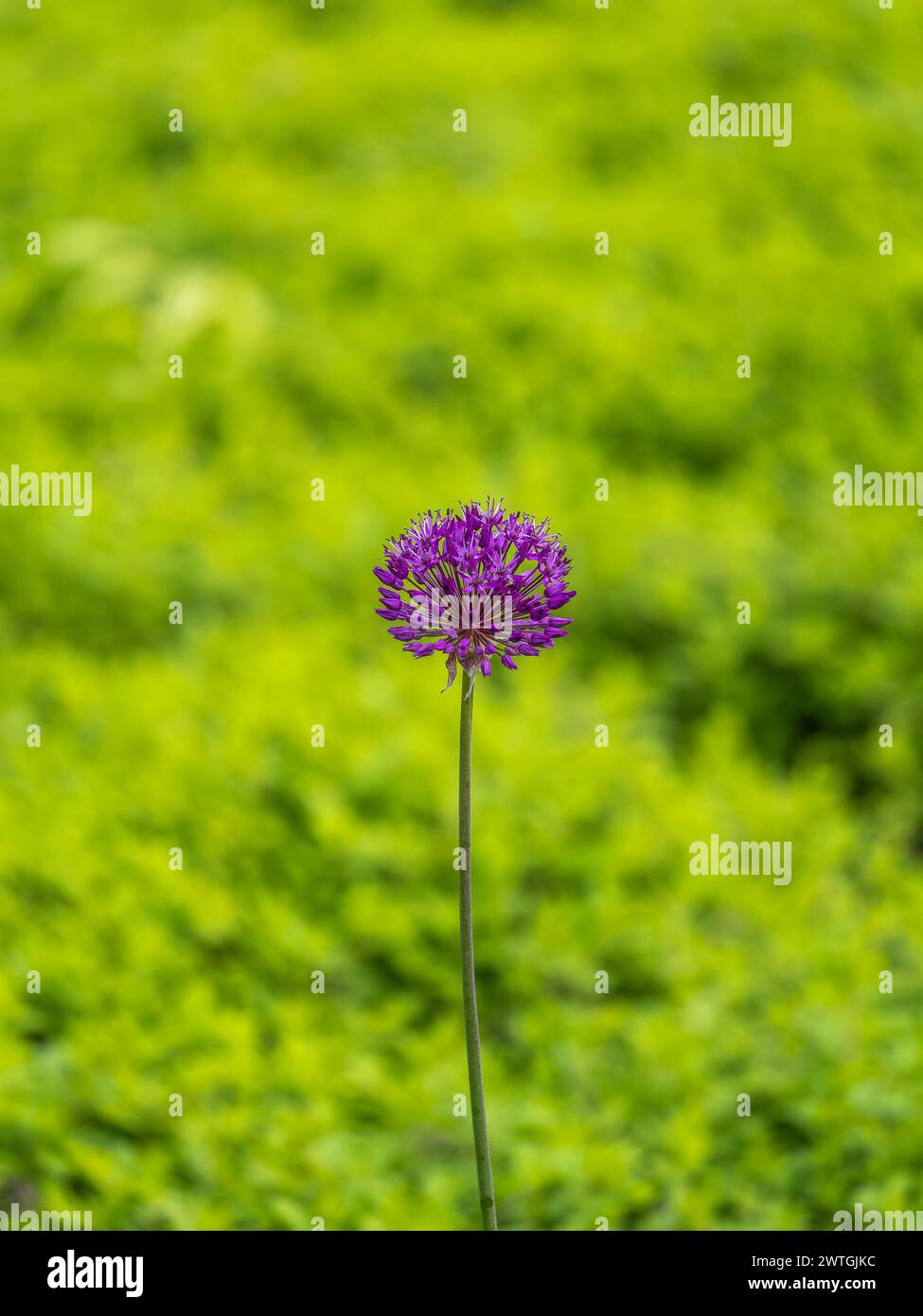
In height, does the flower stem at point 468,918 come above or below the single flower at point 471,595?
below

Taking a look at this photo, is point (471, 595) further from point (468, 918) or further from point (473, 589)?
point (468, 918)

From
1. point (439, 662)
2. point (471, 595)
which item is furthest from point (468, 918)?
point (439, 662)

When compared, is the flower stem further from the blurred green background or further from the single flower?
the blurred green background

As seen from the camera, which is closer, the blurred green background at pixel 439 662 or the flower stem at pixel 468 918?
the flower stem at pixel 468 918

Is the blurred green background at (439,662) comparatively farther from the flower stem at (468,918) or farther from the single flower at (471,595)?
the single flower at (471,595)

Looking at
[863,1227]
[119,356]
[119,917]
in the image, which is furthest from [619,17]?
[863,1227]

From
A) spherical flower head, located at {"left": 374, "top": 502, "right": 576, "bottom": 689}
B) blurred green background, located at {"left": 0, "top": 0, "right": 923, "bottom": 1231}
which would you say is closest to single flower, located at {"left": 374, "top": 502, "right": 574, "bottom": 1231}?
spherical flower head, located at {"left": 374, "top": 502, "right": 576, "bottom": 689}

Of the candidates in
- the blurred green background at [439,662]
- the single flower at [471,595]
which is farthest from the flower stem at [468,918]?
the blurred green background at [439,662]
